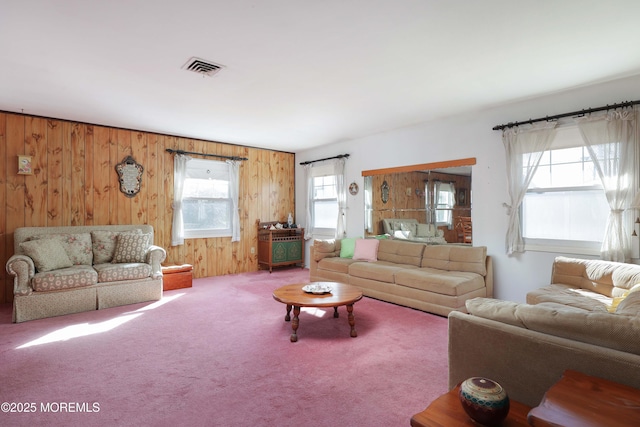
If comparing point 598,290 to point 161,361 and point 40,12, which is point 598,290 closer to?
point 161,361

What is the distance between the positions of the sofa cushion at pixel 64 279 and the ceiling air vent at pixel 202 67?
277cm

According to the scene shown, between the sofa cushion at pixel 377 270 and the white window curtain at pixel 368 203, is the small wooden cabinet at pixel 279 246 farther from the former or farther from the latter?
the sofa cushion at pixel 377 270

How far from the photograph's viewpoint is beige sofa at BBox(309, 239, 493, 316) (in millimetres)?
3736

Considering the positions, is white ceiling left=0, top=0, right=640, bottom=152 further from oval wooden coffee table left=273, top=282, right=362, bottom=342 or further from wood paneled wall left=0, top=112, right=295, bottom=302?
oval wooden coffee table left=273, top=282, right=362, bottom=342

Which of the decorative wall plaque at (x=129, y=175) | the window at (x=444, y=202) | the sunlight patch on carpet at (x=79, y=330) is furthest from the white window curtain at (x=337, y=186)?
the sunlight patch on carpet at (x=79, y=330)

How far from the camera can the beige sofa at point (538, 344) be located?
4.12 ft

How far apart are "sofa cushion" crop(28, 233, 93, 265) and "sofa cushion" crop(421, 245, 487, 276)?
467 centimetres

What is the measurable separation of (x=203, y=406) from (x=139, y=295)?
289 centimetres

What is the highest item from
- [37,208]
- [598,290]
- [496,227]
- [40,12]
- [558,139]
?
[40,12]

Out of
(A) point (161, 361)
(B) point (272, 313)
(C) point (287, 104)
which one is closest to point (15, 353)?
(A) point (161, 361)

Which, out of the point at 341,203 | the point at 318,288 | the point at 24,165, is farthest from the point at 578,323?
the point at 24,165

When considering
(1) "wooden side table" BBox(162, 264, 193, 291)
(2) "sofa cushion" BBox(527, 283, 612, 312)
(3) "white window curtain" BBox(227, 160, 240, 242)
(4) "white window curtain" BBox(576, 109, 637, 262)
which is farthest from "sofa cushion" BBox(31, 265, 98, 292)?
(4) "white window curtain" BBox(576, 109, 637, 262)

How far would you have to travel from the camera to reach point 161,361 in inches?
104

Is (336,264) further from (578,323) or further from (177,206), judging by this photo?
(578,323)
